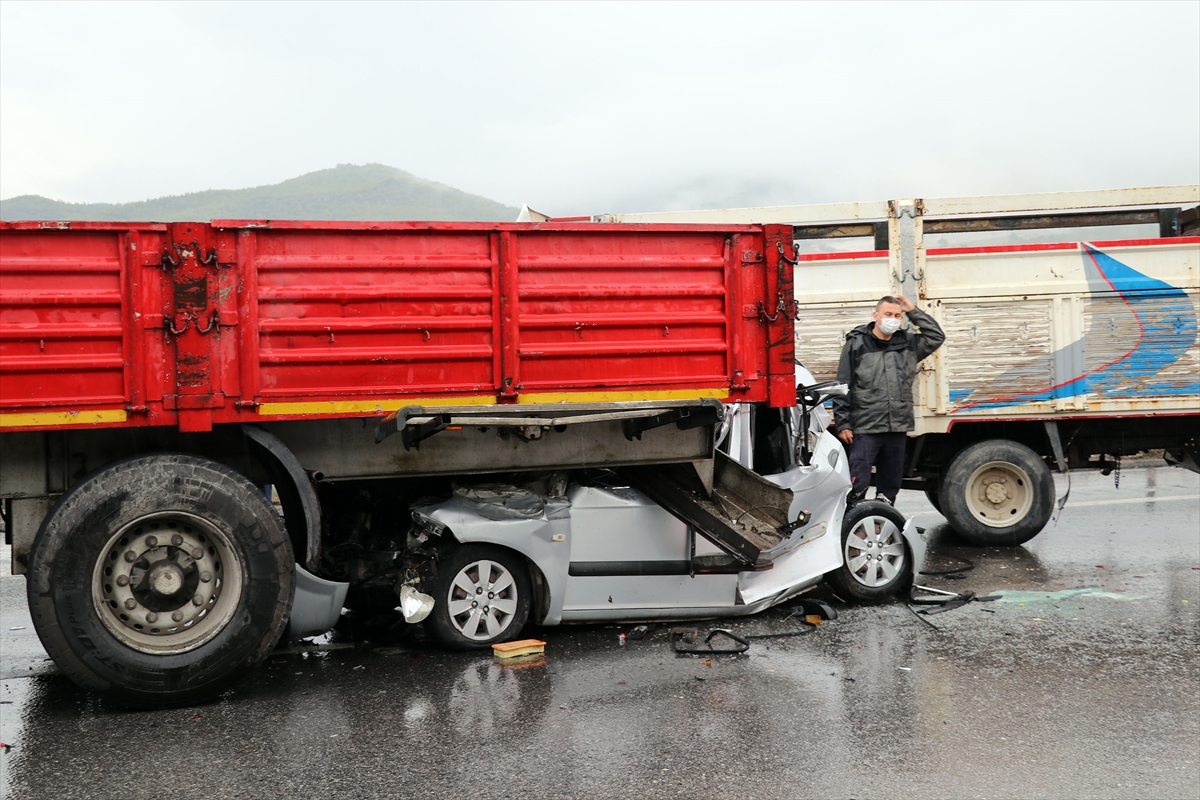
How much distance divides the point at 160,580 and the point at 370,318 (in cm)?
160

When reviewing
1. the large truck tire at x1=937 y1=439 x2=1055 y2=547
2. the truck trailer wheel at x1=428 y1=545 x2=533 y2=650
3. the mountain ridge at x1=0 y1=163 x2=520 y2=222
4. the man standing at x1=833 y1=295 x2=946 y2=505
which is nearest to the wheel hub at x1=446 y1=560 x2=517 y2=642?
the truck trailer wheel at x1=428 y1=545 x2=533 y2=650

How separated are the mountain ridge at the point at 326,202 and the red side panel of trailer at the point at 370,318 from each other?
54.0 meters

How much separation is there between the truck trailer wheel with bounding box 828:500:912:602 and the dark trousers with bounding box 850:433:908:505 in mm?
786

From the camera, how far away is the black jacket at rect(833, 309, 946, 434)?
25.3 ft

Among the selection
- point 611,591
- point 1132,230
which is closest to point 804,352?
point 1132,230

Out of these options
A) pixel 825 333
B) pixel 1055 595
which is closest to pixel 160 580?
pixel 1055 595

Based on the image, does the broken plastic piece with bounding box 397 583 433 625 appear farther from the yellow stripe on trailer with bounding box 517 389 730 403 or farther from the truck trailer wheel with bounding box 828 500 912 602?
the truck trailer wheel with bounding box 828 500 912 602

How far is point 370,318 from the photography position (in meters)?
5.50

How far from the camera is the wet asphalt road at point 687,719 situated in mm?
3922

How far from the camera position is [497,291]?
5688mm

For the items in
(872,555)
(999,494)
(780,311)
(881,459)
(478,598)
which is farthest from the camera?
(999,494)

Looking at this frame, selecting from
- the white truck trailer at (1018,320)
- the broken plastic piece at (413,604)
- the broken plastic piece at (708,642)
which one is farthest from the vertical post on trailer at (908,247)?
the broken plastic piece at (413,604)

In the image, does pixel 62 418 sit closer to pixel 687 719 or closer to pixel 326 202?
pixel 687 719

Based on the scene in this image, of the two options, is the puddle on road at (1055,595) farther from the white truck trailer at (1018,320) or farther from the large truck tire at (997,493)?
the white truck trailer at (1018,320)
